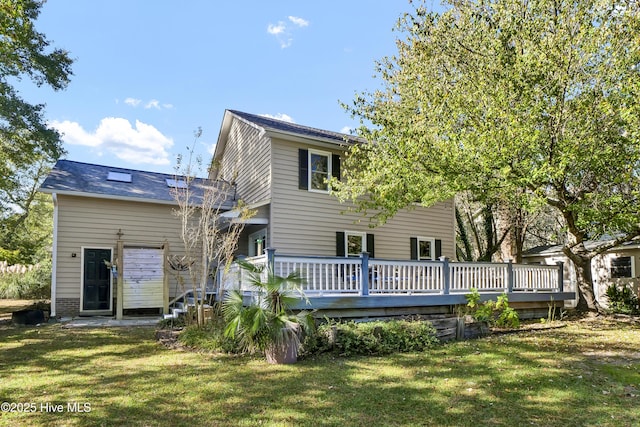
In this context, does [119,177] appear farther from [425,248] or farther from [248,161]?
[425,248]

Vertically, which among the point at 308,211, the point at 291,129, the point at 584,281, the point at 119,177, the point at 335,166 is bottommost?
the point at 584,281

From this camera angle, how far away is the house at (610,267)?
15534mm

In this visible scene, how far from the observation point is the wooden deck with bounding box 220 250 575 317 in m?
8.60

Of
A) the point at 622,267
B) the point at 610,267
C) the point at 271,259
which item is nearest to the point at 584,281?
the point at 622,267

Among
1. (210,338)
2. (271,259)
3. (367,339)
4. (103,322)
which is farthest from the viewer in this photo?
(103,322)

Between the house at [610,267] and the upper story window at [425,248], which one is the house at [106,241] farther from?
the house at [610,267]

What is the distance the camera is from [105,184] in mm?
12922

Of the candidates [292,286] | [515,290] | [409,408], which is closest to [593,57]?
[515,290]

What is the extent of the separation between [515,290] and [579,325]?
5.52 ft

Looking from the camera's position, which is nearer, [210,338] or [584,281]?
[210,338]

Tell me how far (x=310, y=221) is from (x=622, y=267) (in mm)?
12840

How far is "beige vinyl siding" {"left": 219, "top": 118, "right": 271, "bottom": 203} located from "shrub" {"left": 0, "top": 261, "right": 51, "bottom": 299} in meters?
10.0

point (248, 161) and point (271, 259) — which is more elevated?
point (248, 161)

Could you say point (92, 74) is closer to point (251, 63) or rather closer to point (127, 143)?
point (251, 63)
